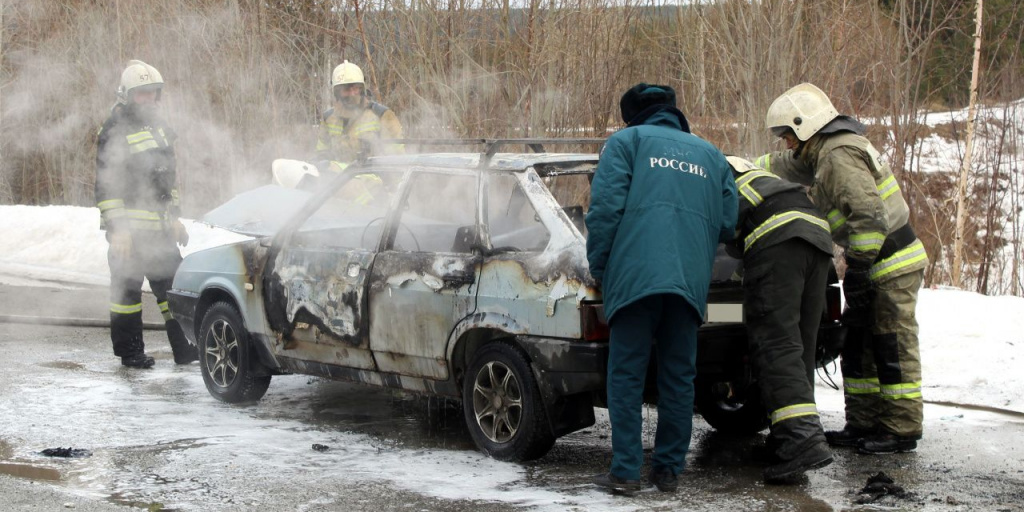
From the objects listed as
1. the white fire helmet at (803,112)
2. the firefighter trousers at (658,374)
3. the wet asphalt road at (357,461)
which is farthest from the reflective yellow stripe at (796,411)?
the white fire helmet at (803,112)

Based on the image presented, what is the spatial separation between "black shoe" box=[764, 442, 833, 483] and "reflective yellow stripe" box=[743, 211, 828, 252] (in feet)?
3.34

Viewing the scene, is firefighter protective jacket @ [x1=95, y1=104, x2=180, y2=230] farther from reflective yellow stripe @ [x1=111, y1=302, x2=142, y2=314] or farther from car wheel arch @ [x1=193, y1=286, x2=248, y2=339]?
car wheel arch @ [x1=193, y1=286, x2=248, y2=339]

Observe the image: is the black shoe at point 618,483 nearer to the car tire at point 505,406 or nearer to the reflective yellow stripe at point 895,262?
the car tire at point 505,406

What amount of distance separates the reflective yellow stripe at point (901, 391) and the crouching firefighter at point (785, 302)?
0.68 metres

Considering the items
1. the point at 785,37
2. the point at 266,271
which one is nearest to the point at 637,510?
the point at 266,271

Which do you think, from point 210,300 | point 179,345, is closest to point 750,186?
point 210,300

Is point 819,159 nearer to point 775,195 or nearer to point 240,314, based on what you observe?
point 775,195

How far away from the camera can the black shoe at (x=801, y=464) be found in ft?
17.2

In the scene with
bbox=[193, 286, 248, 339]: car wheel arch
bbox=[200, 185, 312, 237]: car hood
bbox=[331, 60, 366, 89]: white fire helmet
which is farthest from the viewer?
bbox=[331, 60, 366, 89]: white fire helmet

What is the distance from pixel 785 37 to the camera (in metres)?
10.5

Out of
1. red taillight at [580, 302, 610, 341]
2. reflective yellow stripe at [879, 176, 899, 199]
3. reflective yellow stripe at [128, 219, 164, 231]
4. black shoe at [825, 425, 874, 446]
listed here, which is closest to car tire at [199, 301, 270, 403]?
reflective yellow stripe at [128, 219, 164, 231]

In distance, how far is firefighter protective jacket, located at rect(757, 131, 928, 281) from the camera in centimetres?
579

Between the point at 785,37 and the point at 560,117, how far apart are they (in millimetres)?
2380

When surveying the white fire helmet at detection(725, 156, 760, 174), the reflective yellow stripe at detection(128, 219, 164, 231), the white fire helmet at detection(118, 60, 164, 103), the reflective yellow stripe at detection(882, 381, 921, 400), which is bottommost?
the reflective yellow stripe at detection(882, 381, 921, 400)
